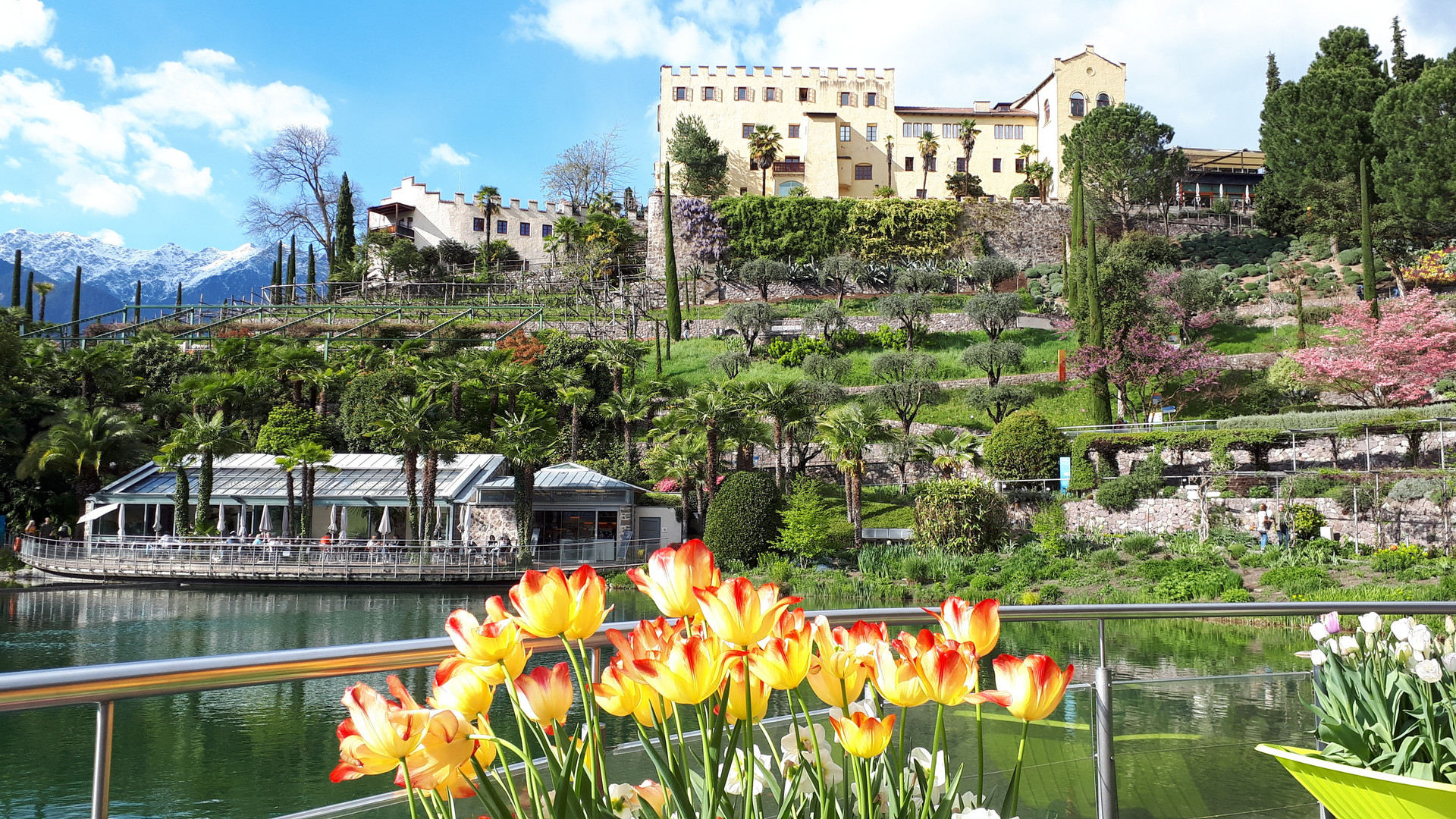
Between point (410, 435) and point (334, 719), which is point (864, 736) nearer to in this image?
point (334, 719)

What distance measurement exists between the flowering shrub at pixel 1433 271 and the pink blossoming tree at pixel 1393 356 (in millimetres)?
6720

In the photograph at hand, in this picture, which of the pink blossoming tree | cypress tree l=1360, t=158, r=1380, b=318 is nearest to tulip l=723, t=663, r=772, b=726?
the pink blossoming tree

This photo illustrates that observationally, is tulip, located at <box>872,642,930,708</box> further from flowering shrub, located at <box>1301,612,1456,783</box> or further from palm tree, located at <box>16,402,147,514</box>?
palm tree, located at <box>16,402,147,514</box>

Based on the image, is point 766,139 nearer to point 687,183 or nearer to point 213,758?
point 687,183

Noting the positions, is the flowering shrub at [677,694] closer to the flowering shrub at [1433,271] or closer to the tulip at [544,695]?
the tulip at [544,695]

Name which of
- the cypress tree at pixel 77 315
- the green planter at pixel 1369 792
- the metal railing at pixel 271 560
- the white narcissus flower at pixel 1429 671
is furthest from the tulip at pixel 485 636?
the cypress tree at pixel 77 315

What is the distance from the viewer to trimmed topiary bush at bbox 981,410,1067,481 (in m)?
25.9

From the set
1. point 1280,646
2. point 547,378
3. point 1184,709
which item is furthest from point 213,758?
point 547,378

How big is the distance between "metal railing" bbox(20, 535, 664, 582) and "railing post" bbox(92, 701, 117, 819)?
23.2 metres

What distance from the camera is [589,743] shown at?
123cm

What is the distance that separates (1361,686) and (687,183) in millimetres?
51008

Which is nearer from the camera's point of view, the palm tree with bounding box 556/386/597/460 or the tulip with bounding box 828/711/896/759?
the tulip with bounding box 828/711/896/759

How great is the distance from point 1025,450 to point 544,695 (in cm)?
2636

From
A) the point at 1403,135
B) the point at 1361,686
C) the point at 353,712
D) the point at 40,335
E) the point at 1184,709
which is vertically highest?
the point at 1403,135
